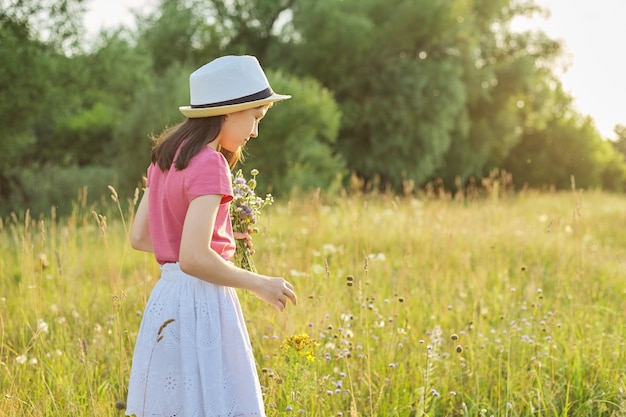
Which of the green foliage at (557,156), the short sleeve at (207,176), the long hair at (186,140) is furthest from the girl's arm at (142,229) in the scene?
the green foliage at (557,156)

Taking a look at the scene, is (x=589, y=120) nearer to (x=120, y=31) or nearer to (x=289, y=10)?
(x=289, y=10)

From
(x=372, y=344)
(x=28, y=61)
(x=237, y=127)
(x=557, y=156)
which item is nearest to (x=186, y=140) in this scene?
(x=237, y=127)

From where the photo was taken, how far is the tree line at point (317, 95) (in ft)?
44.2

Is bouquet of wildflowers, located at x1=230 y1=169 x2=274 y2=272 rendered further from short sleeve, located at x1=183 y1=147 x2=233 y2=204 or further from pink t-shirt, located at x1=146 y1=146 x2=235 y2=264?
short sleeve, located at x1=183 y1=147 x2=233 y2=204

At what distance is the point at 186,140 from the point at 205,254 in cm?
37

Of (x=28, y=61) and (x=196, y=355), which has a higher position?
(x=28, y=61)

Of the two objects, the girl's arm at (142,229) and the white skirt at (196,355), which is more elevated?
the girl's arm at (142,229)

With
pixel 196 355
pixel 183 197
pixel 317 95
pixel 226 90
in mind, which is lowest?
pixel 196 355

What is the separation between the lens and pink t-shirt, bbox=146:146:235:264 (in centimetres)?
201

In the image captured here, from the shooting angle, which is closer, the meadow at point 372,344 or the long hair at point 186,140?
the long hair at point 186,140

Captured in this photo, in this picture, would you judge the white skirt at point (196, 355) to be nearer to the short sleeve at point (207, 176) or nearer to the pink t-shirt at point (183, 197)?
the pink t-shirt at point (183, 197)

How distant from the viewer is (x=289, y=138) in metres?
13.9

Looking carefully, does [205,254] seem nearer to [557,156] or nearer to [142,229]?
[142,229]

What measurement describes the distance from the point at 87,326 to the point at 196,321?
2358 mm
